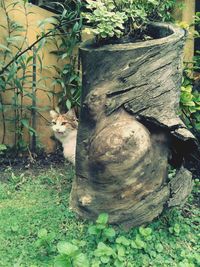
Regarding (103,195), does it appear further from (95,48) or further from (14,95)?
(14,95)

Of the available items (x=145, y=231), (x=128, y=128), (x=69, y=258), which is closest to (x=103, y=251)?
(x=69, y=258)

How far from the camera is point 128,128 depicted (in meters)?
3.26

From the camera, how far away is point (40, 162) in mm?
5121

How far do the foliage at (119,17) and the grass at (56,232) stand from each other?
1452 millimetres

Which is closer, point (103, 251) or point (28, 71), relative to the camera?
point (103, 251)

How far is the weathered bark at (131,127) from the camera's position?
329 cm

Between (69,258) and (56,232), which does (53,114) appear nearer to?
(56,232)

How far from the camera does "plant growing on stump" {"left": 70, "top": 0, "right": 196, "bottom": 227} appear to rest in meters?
3.28

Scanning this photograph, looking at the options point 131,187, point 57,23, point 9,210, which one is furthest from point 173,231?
point 57,23

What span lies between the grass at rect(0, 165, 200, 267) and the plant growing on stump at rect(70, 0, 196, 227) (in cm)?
18

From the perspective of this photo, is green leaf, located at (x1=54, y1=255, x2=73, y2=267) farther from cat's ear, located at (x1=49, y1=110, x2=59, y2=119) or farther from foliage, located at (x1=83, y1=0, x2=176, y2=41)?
cat's ear, located at (x1=49, y1=110, x2=59, y2=119)

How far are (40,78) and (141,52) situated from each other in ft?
6.91

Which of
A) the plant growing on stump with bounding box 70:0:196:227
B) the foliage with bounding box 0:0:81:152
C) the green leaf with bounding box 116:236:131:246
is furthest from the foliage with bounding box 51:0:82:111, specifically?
the green leaf with bounding box 116:236:131:246

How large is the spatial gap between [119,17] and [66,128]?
5.52 ft
